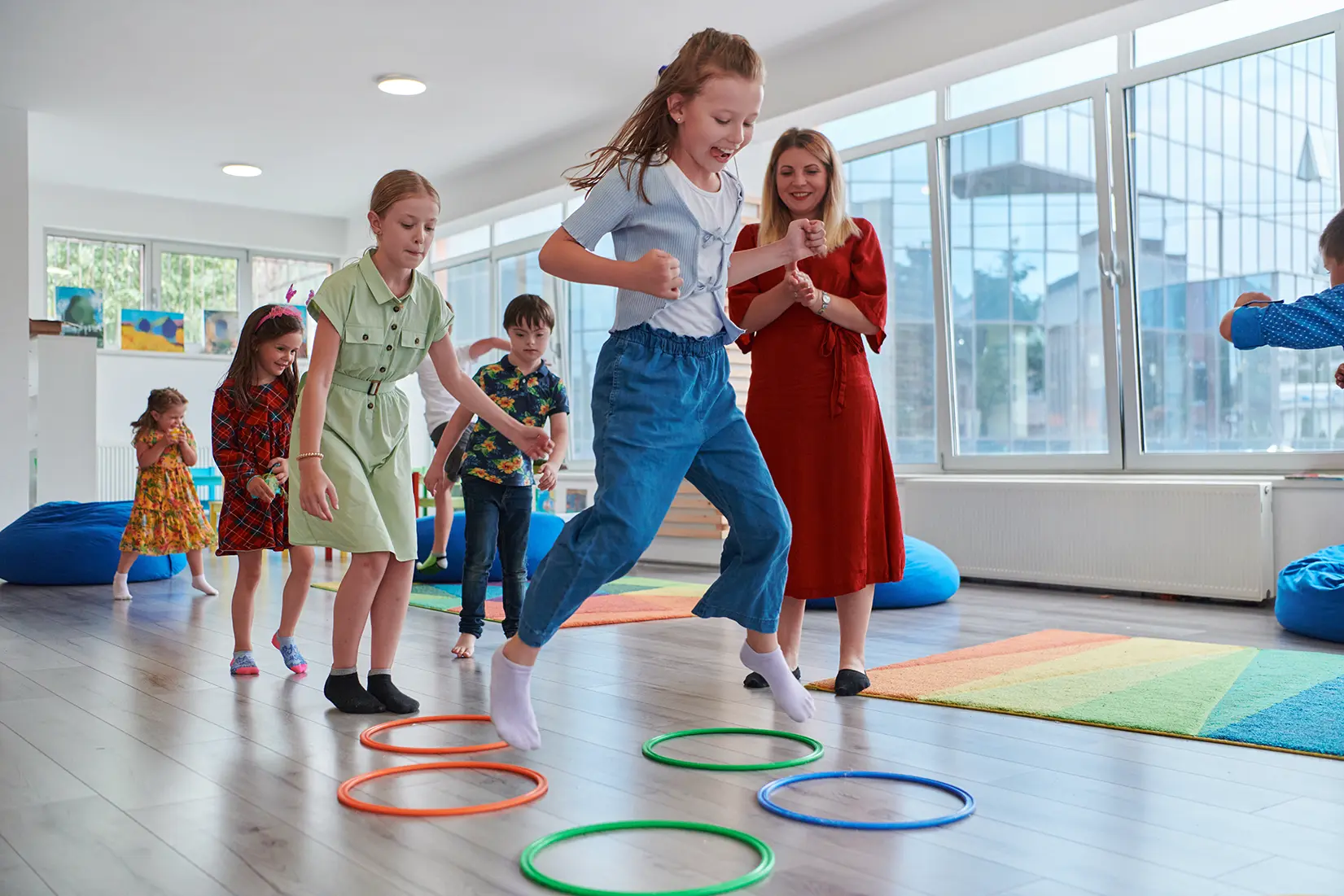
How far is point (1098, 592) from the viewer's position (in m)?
5.32

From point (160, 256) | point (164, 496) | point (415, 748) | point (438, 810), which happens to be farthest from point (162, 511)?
point (160, 256)

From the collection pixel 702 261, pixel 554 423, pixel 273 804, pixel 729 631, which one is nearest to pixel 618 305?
pixel 702 261

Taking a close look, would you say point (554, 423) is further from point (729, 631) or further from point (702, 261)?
point (702, 261)

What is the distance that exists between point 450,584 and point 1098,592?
3.04m

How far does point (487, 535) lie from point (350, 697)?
982mm

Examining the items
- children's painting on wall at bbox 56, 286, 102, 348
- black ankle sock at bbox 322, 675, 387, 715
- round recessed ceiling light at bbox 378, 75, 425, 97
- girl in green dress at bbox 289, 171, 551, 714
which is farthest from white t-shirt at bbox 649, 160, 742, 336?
children's painting on wall at bbox 56, 286, 102, 348

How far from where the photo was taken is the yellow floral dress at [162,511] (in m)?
5.34

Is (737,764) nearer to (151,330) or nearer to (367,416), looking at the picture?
(367,416)

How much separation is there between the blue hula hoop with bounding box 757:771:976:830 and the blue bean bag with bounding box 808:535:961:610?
263 cm

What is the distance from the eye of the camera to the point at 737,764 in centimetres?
207

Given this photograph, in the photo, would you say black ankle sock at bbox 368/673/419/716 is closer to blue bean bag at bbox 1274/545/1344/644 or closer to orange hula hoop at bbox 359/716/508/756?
orange hula hoop at bbox 359/716/508/756

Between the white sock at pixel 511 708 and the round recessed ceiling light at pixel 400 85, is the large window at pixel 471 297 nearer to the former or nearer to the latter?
the round recessed ceiling light at pixel 400 85

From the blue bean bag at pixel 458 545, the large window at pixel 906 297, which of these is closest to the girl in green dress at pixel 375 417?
the blue bean bag at pixel 458 545

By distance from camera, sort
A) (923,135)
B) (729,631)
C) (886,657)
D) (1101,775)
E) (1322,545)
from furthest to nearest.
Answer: (923,135) < (1322,545) < (729,631) < (886,657) < (1101,775)
